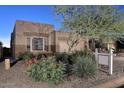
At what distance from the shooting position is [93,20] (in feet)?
33.6

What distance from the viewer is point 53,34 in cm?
1639

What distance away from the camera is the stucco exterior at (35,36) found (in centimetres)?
1466

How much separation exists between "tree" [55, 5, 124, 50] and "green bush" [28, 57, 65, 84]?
4.27 metres

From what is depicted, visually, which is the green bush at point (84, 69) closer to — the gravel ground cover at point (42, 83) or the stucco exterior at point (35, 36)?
the gravel ground cover at point (42, 83)

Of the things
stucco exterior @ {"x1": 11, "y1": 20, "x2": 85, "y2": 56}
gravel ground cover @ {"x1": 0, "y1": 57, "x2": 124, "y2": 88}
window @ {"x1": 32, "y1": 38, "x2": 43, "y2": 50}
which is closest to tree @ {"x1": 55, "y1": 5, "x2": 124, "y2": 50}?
stucco exterior @ {"x1": 11, "y1": 20, "x2": 85, "y2": 56}

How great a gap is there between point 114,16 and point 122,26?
735 millimetres

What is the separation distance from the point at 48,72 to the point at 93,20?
16.8 ft

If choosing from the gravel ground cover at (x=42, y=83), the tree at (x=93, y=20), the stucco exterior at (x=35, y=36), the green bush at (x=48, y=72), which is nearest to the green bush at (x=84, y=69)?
the gravel ground cover at (x=42, y=83)

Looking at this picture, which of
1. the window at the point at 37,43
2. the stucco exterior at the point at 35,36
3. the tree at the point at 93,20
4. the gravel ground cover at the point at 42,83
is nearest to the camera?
the gravel ground cover at the point at 42,83

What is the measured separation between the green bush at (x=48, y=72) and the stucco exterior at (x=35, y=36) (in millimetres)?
7308

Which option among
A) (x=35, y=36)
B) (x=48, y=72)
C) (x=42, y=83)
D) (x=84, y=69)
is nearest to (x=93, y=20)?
(x=84, y=69)

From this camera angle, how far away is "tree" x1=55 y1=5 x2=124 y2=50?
10.2 m
